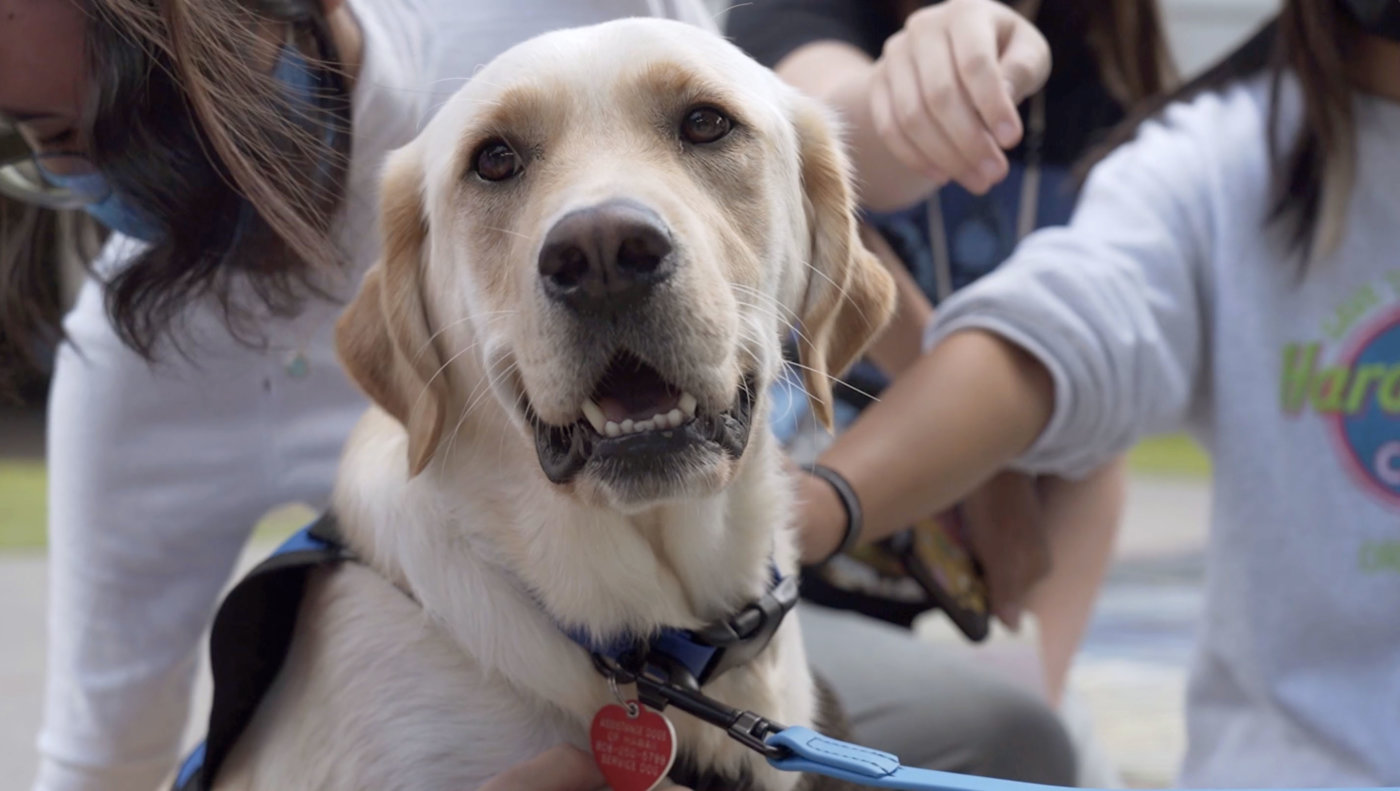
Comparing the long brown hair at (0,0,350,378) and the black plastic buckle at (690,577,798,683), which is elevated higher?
the long brown hair at (0,0,350,378)

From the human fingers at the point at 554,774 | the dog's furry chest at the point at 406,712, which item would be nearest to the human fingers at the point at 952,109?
the dog's furry chest at the point at 406,712

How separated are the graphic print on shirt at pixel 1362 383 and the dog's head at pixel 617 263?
0.66 m

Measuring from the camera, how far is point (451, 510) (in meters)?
1.23

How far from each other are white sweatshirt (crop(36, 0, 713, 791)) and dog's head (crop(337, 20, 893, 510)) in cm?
28

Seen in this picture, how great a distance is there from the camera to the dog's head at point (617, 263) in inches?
39.5

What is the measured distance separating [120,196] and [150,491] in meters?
0.50

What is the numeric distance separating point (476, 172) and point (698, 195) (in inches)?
8.6

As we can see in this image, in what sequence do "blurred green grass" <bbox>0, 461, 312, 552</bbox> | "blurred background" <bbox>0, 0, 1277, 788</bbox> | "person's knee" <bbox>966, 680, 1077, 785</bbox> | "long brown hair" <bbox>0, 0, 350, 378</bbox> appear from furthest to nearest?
"blurred green grass" <bbox>0, 461, 312, 552</bbox> → "blurred background" <bbox>0, 0, 1277, 788</bbox> → "person's knee" <bbox>966, 680, 1077, 785</bbox> → "long brown hair" <bbox>0, 0, 350, 378</bbox>

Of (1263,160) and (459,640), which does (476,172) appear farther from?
(1263,160)

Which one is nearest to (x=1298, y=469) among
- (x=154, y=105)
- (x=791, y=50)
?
(x=791, y=50)

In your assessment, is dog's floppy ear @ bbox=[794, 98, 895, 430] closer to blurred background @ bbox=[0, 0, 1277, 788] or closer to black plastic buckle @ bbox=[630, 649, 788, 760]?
blurred background @ bbox=[0, 0, 1277, 788]

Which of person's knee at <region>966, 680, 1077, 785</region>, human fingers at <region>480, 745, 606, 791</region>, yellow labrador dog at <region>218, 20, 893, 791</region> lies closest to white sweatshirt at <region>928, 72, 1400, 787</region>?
person's knee at <region>966, 680, 1077, 785</region>

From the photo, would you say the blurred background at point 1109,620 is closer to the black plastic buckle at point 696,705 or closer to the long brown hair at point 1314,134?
the long brown hair at point 1314,134

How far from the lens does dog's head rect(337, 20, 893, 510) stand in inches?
39.5
